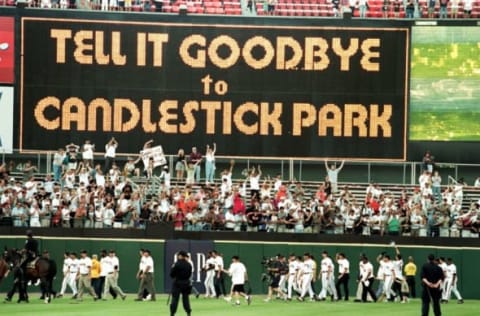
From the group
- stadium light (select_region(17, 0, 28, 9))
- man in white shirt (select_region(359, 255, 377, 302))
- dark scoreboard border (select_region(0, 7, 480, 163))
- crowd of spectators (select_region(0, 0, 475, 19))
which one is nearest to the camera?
man in white shirt (select_region(359, 255, 377, 302))

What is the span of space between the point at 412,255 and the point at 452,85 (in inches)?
237

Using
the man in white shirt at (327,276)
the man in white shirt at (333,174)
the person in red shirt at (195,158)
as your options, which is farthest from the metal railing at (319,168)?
the man in white shirt at (327,276)

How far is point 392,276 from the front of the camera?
42.3 metres

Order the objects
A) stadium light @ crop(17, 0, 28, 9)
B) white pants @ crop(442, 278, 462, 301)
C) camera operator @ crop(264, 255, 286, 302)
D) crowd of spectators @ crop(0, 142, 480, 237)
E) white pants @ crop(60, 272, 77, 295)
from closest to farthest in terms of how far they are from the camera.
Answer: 1. white pants @ crop(60, 272, 77, 295)
2. camera operator @ crop(264, 255, 286, 302)
3. white pants @ crop(442, 278, 462, 301)
4. crowd of spectators @ crop(0, 142, 480, 237)
5. stadium light @ crop(17, 0, 28, 9)

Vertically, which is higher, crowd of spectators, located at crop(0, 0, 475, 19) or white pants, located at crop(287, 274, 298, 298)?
crowd of spectators, located at crop(0, 0, 475, 19)

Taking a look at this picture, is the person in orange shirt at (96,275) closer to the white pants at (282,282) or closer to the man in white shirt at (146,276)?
the man in white shirt at (146,276)

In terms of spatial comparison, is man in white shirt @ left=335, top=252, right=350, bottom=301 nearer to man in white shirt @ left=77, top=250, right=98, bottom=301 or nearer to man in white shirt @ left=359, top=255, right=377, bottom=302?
man in white shirt @ left=359, top=255, right=377, bottom=302

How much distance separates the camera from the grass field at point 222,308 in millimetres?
35062

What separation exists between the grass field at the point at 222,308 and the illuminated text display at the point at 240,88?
7258 mm

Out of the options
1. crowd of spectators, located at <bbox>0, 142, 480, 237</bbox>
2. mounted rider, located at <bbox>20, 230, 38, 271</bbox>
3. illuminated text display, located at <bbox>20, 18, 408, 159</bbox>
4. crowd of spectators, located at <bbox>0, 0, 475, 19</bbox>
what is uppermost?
crowd of spectators, located at <bbox>0, 0, 475, 19</bbox>

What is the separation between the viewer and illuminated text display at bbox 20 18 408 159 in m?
47.3

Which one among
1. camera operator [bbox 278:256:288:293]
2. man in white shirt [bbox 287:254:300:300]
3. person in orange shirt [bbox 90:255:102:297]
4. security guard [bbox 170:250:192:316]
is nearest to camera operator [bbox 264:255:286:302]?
camera operator [bbox 278:256:288:293]

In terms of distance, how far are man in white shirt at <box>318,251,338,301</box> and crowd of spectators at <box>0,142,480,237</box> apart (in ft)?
9.38

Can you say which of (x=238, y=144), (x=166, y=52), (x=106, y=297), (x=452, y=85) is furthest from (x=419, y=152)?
(x=106, y=297)
